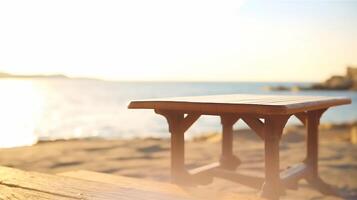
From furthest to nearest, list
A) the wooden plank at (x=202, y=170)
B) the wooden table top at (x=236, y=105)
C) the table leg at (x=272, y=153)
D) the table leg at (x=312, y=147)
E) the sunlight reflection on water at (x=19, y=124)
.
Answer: the sunlight reflection on water at (x=19, y=124)
the table leg at (x=312, y=147)
the wooden plank at (x=202, y=170)
the table leg at (x=272, y=153)
the wooden table top at (x=236, y=105)

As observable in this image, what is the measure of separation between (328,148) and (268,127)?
17.6 feet

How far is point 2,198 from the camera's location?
92.2 inches

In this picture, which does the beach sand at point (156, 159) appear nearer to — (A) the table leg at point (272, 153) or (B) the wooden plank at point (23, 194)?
(A) the table leg at point (272, 153)

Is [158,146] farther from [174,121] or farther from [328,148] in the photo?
[174,121]

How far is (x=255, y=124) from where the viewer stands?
4.02 meters

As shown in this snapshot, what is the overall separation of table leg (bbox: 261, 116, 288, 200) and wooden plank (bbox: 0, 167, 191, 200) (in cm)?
152

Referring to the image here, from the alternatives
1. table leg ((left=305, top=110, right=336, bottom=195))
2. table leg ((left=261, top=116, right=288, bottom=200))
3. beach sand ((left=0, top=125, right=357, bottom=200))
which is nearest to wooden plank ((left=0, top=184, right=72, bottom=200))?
table leg ((left=261, top=116, right=288, bottom=200))

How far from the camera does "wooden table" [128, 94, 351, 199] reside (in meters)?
3.72

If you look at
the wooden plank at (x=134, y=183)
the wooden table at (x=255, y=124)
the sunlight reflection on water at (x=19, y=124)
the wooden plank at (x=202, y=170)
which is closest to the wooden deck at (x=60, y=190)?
the wooden plank at (x=134, y=183)

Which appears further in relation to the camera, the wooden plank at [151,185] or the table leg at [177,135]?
the table leg at [177,135]

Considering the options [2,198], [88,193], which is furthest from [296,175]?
[2,198]

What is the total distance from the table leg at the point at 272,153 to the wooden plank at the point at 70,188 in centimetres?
152

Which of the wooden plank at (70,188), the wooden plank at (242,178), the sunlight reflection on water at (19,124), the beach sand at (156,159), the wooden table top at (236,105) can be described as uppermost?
the wooden table top at (236,105)

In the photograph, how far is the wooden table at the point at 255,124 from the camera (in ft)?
12.2
